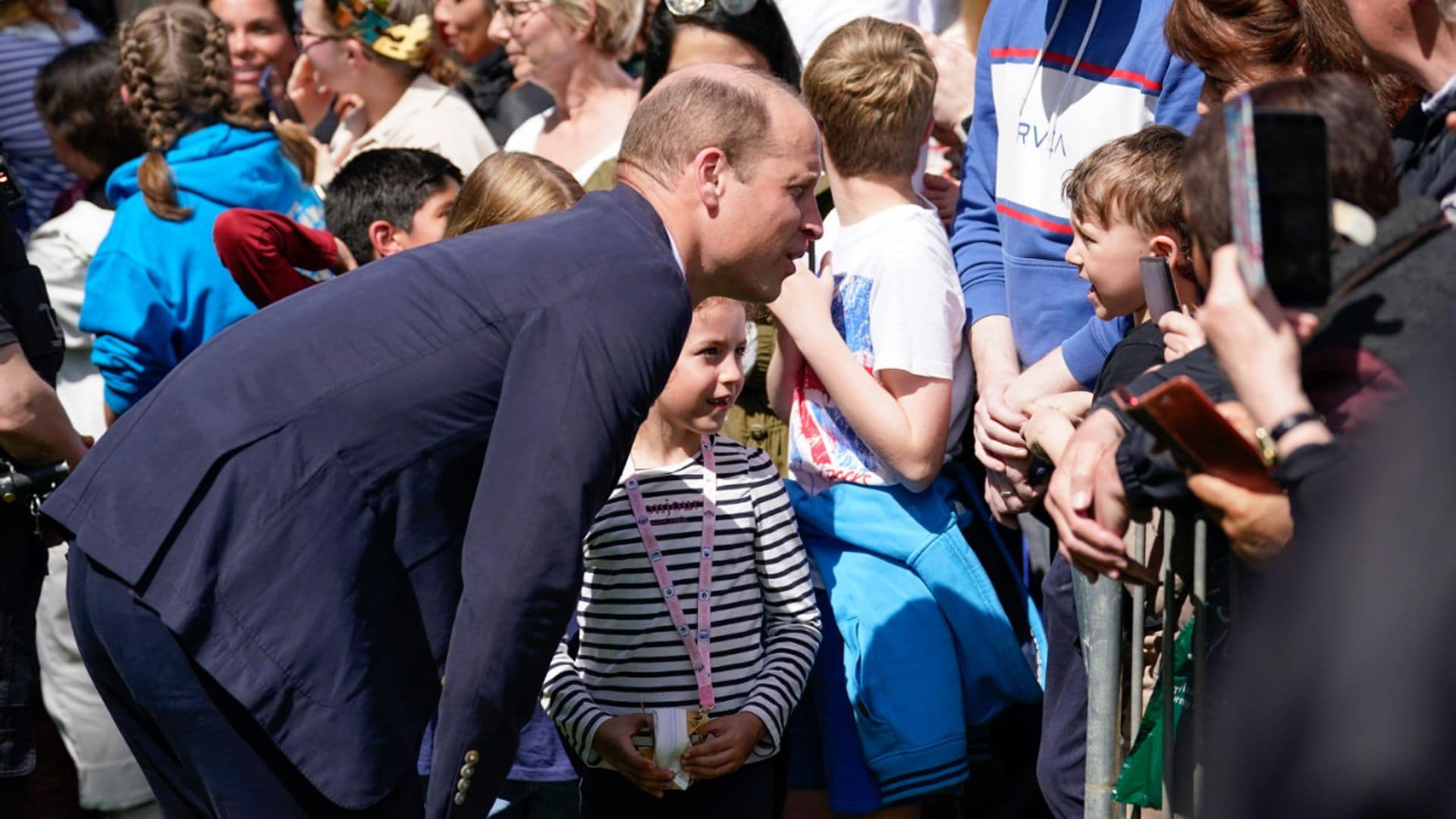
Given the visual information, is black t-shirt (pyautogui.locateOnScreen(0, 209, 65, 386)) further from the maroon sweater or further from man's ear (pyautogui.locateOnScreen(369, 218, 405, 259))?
man's ear (pyautogui.locateOnScreen(369, 218, 405, 259))

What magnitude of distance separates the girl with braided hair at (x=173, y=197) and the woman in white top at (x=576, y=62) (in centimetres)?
78

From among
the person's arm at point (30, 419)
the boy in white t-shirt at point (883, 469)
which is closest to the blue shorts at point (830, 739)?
the boy in white t-shirt at point (883, 469)

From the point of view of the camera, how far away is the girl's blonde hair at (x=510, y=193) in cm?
355

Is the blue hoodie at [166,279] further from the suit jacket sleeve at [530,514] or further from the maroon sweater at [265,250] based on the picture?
the suit jacket sleeve at [530,514]

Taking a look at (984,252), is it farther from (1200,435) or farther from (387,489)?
(1200,435)

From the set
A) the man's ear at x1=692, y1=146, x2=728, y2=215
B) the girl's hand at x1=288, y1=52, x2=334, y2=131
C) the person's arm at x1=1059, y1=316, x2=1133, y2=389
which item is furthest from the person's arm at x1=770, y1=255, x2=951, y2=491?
the girl's hand at x1=288, y1=52, x2=334, y2=131

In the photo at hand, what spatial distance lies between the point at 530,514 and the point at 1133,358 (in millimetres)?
1164

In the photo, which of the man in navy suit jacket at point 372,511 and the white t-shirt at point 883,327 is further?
the white t-shirt at point 883,327

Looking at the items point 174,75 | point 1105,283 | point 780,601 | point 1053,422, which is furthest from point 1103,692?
point 174,75

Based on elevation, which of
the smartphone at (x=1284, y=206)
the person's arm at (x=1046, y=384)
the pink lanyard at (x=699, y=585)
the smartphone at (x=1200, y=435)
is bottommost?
the pink lanyard at (x=699, y=585)

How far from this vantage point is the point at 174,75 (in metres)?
4.59

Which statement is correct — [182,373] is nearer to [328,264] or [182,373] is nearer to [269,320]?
[269,320]

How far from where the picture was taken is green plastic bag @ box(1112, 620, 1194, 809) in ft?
8.59

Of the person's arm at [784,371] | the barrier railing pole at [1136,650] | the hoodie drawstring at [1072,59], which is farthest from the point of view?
the person's arm at [784,371]
